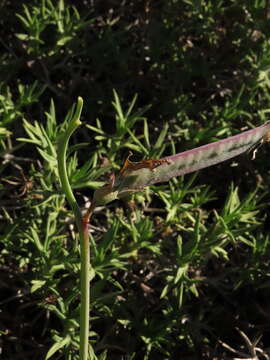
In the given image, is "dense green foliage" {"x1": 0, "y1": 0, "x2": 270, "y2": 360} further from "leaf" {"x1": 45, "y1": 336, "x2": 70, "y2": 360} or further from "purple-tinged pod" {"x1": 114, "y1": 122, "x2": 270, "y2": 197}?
"purple-tinged pod" {"x1": 114, "y1": 122, "x2": 270, "y2": 197}

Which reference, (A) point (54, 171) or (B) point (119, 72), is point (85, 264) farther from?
(B) point (119, 72)

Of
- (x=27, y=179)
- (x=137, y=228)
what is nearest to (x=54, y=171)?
(x=27, y=179)

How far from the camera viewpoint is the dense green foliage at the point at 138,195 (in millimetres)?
1388

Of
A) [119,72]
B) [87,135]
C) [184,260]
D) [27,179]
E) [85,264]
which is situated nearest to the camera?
[85,264]

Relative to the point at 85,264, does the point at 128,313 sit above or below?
below

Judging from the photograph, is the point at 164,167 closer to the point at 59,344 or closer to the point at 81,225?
the point at 81,225

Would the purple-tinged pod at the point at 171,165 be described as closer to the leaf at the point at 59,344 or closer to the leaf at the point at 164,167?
the leaf at the point at 164,167

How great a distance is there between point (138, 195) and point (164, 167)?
2.33ft

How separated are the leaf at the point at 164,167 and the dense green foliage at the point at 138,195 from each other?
0.47 metres

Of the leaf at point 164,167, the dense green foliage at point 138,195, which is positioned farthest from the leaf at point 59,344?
the leaf at point 164,167

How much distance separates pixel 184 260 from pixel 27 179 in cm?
47

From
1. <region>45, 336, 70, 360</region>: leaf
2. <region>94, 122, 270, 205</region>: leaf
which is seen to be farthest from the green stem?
<region>45, 336, 70, 360</region>: leaf

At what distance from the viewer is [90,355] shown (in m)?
1.22

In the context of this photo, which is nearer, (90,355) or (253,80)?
(90,355)
